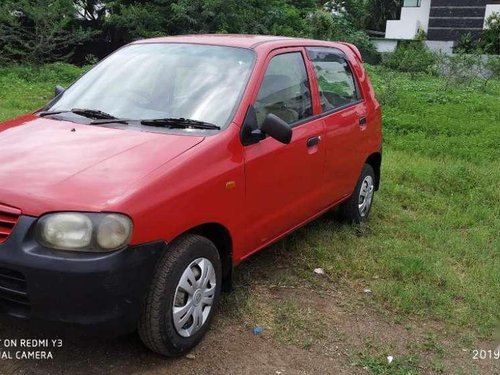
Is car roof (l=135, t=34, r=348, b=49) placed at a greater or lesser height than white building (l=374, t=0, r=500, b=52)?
greater

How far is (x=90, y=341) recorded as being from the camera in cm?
340

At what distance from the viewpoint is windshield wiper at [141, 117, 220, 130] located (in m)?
3.67

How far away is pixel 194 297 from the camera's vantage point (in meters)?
3.32

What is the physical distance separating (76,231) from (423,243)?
3.52 m

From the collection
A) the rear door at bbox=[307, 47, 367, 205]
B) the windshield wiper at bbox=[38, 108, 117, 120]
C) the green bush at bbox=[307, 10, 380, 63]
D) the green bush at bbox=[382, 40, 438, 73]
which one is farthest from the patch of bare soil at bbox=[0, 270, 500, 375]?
the green bush at bbox=[307, 10, 380, 63]

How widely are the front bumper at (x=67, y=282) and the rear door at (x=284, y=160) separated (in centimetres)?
114

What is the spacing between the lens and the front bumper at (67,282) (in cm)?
274

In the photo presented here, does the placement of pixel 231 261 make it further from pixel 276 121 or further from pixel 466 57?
pixel 466 57

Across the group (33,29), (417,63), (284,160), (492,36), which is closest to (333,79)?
(284,160)

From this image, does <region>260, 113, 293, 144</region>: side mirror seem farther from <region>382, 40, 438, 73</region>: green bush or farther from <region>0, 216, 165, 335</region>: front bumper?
<region>382, 40, 438, 73</region>: green bush

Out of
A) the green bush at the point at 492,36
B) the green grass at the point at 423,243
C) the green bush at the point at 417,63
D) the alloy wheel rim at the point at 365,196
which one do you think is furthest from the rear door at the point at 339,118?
the green bush at the point at 492,36

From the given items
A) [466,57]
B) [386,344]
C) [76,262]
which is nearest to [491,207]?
[386,344]

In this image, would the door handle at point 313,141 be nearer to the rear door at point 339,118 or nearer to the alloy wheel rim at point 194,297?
the rear door at point 339,118
